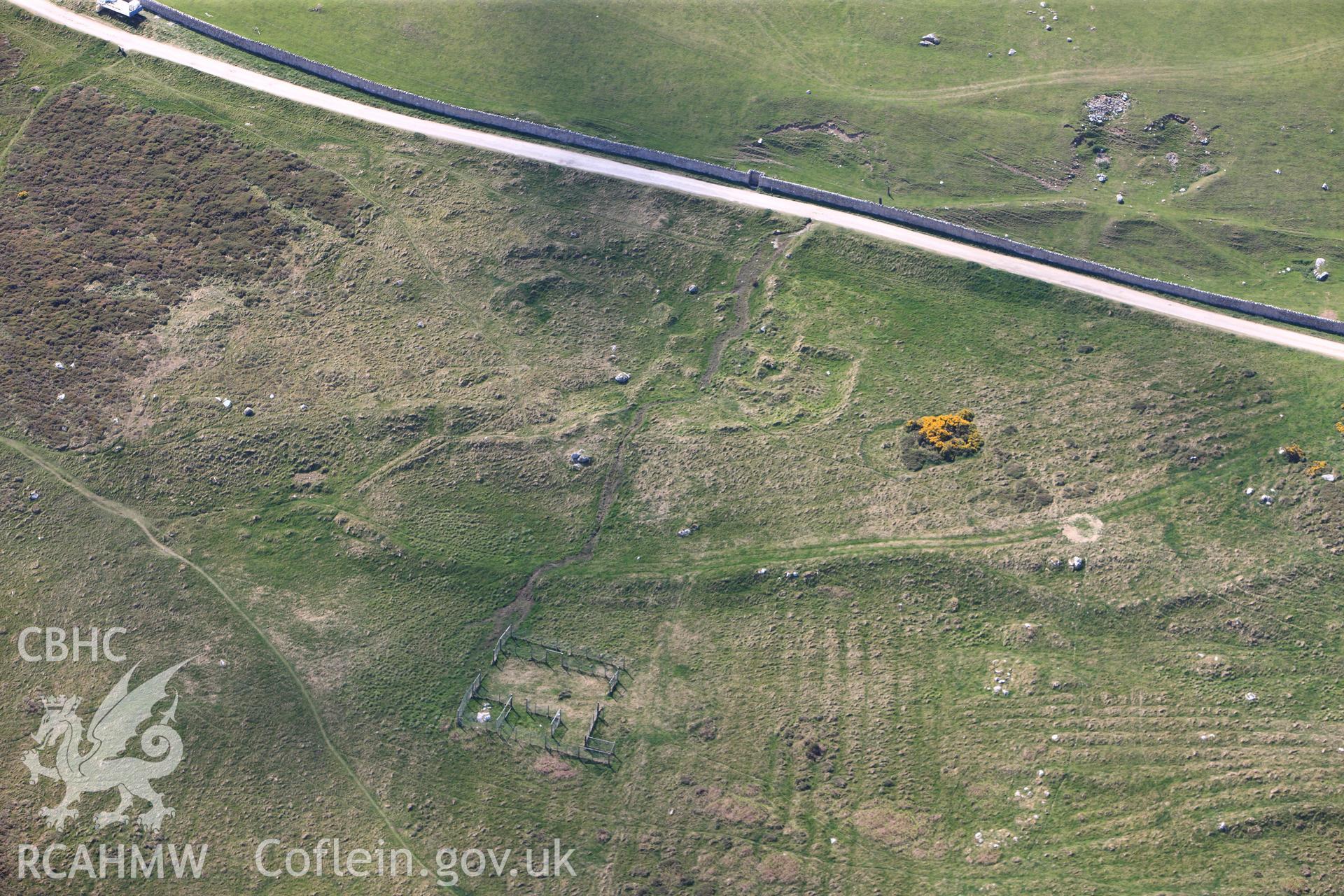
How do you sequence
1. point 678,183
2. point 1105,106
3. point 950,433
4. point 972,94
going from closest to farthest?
point 950,433 → point 678,183 → point 1105,106 → point 972,94

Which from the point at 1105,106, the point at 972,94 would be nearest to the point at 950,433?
the point at 972,94

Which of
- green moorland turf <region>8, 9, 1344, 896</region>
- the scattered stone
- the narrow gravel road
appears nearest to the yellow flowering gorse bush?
green moorland turf <region>8, 9, 1344, 896</region>

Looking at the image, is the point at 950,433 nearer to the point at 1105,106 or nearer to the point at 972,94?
the point at 972,94

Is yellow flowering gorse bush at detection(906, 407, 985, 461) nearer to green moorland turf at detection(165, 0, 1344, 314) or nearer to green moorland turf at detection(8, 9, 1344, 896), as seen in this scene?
green moorland turf at detection(8, 9, 1344, 896)

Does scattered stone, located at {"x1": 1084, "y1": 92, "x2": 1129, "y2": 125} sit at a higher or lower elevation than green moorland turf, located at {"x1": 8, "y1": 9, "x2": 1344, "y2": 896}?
higher

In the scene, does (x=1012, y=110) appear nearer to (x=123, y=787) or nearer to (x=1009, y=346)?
(x=1009, y=346)

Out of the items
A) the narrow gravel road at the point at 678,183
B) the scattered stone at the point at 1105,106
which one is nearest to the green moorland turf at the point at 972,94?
the scattered stone at the point at 1105,106

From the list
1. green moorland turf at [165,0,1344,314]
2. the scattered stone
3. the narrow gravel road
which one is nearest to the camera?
the narrow gravel road
